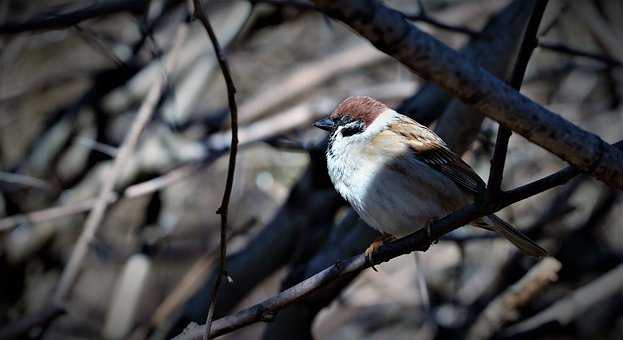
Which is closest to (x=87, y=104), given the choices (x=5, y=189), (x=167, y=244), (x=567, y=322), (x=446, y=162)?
(x=5, y=189)

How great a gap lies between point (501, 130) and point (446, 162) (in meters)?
1.11

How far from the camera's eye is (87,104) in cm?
467

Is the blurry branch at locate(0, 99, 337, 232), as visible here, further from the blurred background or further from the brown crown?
the brown crown

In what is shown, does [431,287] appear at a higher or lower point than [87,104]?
lower

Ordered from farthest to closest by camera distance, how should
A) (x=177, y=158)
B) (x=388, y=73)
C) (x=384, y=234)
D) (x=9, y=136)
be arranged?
(x=388, y=73)
(x=9, y=136)
(x=177, y=158)
(x=384, y=234)

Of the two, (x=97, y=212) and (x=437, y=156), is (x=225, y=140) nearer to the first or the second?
(x=97, y=212)

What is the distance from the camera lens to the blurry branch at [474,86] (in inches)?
60.6

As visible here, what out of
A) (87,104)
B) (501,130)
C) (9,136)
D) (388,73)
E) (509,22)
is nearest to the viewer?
(501,130)

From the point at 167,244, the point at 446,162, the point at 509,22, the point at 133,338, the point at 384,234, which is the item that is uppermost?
the point at 509,22

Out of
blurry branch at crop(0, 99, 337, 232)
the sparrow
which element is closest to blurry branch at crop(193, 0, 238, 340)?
the sparrow

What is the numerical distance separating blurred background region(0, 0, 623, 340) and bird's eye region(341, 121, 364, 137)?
50 centimetres

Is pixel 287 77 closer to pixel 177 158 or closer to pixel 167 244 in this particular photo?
pixel 177 158

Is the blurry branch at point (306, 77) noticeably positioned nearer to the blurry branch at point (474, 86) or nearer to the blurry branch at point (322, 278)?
the blurry branch at point (322, 278)

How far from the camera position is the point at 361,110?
3098mm
